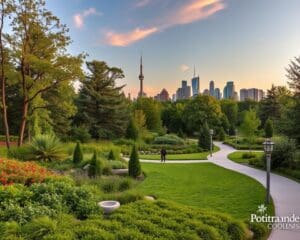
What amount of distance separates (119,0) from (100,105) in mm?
21101

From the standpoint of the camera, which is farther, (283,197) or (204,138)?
(204,138)

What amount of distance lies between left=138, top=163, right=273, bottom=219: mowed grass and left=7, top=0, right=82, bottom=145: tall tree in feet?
30.8

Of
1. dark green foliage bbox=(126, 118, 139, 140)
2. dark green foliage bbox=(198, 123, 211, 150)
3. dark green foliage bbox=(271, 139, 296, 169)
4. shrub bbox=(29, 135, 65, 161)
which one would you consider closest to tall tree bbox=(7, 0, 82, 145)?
shrub bbox=(29, 135, 65, 161)

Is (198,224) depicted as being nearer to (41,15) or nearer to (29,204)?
(29,204)

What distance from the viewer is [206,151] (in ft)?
96.6

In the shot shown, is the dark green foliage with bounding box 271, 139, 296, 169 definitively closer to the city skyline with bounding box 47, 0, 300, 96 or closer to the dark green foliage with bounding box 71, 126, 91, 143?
the city skyline with bounding box 47, 0, 300, 96

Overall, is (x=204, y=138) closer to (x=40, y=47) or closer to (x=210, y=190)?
(x=40, y=47)

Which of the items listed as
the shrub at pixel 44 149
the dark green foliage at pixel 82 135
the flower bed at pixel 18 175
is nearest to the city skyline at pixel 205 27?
the shrub at pixel 44 149

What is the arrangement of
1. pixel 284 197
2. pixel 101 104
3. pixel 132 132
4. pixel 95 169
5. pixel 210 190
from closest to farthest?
pixel 284 197, pixel 210 190, pixel 95 169, pixel 132 132, pixel 101 104

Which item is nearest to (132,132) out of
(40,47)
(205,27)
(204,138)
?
(204,138)

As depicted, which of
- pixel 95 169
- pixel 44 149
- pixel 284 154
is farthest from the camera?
pixel 284 154

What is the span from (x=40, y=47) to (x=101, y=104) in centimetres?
1896

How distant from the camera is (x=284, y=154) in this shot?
1597 centimetres

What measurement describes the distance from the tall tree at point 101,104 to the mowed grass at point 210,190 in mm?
22539
